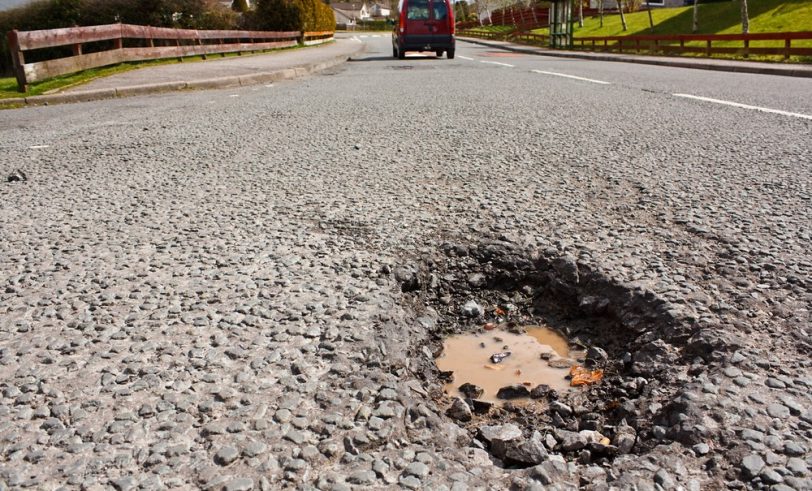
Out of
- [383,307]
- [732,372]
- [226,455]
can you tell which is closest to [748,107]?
[732,372]

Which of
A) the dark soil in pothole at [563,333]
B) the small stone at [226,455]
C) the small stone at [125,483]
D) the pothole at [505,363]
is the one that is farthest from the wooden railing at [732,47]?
the small stone at [125,483]

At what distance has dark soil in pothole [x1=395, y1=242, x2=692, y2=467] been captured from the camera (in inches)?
59.5

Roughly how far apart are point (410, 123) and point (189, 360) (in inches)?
186

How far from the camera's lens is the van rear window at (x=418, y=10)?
2177 cm

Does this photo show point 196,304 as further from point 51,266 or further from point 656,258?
point 656,258

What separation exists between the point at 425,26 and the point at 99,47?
11.2 meters

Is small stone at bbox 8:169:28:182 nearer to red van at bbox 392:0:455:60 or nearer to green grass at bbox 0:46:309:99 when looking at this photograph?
green grass at bbox 0:46:309:99

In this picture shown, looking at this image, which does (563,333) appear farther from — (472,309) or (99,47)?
(99,47)

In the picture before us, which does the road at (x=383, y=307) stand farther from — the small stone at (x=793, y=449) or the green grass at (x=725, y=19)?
the green grass at (x=725, y=19)

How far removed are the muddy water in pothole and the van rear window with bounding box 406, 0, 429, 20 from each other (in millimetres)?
21247

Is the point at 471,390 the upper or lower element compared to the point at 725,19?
lower

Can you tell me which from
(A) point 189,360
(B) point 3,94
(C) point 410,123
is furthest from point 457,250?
(B) point 3,94

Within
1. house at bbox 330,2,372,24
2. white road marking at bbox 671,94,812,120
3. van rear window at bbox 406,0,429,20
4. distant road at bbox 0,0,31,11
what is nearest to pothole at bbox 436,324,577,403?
white road marking at bbox 671,94,812,120

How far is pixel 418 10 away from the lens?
21.9 m
